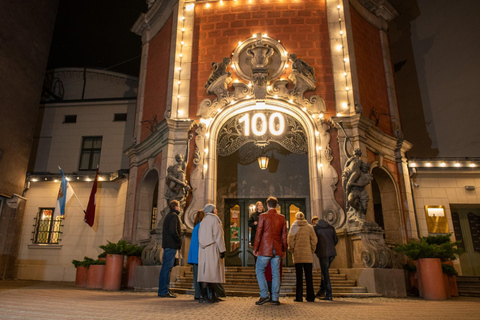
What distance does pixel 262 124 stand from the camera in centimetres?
1373

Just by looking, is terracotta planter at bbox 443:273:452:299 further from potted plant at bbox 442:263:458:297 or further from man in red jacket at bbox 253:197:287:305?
man in red jacket at bbox 253:197:287:305

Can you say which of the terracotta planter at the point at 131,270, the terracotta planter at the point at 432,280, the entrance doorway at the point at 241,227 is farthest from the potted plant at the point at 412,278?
the terracotta planter at the point at 131,270

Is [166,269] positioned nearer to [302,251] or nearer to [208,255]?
[208,255]

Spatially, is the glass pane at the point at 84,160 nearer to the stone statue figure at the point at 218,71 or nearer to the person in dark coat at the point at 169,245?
the stone statue figure at the point at 218,71

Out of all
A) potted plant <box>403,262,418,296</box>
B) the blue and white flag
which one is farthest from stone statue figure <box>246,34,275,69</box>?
the blue and white flag

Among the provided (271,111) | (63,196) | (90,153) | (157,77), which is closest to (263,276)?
(271,111)

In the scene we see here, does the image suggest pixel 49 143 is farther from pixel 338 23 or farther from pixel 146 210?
pixel 338 23

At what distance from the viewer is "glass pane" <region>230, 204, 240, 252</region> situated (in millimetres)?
15664

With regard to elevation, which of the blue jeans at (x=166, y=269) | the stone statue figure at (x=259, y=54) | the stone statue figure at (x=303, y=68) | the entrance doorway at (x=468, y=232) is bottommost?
the blue jeans at (x=166, y=269)

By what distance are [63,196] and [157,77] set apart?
19.7 feet

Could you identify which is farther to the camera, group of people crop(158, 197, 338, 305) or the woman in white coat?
the woman in white coat

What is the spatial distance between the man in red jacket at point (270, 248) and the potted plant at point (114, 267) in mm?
5594

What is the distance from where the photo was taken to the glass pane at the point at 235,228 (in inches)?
617

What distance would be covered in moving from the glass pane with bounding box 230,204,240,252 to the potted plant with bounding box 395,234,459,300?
7.08 meters
